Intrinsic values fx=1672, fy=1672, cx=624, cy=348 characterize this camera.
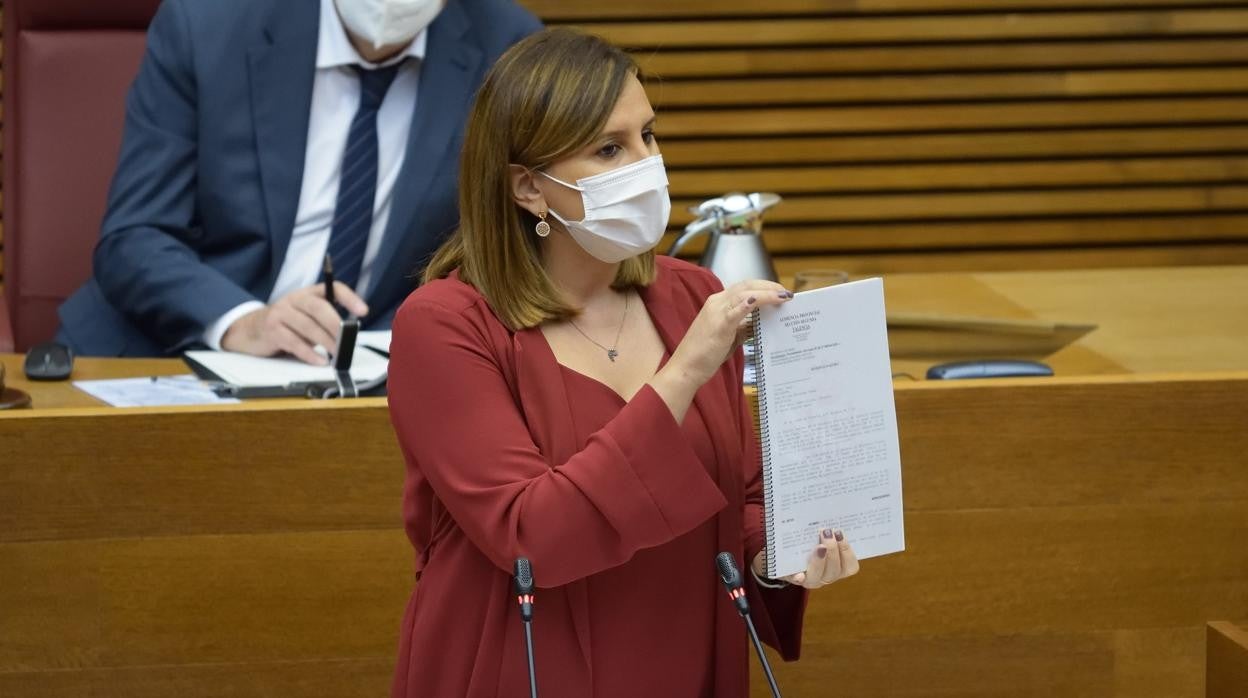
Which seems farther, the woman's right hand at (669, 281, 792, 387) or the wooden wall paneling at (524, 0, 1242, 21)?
the wooden wall paneling at (524, 0, 1242, 21)

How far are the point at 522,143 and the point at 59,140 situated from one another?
1889 millimetres

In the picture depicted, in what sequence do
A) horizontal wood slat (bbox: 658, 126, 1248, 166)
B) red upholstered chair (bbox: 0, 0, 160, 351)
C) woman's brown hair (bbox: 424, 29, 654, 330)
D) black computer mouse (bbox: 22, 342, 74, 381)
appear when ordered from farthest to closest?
horizontal wood slat (bbox: 658, 126, 1248, 166), red upholstered chair (bbox: 0, 0, 160, 351), black computer mouse (bbox: 22, 342, 74, 381), woman's brown hair (bbox: 424, 29, 654, 330)

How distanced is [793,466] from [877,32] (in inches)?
122

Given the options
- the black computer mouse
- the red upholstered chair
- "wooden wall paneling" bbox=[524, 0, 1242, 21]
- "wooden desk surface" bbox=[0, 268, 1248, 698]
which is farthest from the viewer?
"wooden wall paneling" bbox=[524, 0, 1242, 21]

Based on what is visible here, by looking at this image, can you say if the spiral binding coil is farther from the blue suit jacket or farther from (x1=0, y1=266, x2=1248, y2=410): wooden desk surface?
the blue suit jacket

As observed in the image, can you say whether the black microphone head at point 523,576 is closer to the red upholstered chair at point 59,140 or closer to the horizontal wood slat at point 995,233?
the red upholstered chair at point 59,140

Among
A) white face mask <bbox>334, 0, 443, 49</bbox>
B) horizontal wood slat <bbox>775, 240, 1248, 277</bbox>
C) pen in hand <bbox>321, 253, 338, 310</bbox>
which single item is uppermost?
white face mask <bbox>334, 0, 443, 49</bbox>

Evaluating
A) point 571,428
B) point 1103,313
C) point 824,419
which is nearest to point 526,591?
point 571,428

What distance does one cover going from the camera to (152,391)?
2.42 meters

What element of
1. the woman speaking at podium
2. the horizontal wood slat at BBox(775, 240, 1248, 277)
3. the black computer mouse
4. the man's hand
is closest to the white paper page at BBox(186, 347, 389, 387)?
the man's hand

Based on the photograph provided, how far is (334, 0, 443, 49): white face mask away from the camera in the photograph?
2.84 m

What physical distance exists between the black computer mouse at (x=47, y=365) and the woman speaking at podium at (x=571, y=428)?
3.36 ft

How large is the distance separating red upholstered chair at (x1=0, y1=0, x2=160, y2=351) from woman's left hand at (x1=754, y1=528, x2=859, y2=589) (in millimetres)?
2112

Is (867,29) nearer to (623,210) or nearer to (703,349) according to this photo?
(623,210)
